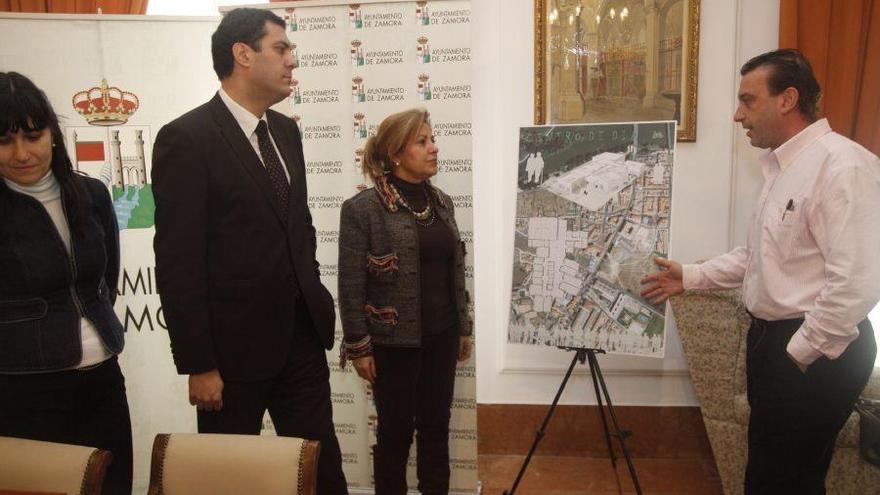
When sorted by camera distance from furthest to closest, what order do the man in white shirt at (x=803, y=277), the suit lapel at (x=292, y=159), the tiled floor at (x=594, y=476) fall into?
the tiled floor at (x=594, y=476) < the suit lapel at (x=292, y=159) < the man in white shirt at (x=803, y=277)

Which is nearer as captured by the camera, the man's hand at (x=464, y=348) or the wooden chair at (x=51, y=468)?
the wooden chair at (x=51, y=468)

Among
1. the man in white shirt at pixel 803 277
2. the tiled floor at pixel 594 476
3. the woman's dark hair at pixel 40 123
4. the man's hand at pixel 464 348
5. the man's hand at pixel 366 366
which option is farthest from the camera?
the tiled floor at pixel 594 476

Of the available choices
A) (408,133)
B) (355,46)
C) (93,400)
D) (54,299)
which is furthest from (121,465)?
(355,46)

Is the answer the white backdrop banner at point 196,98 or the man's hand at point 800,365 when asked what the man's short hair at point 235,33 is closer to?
the white backdrop banner at point 196,98

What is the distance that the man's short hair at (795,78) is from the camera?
1.83 meters

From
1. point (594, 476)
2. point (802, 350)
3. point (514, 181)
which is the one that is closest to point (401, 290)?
point (514, 181)

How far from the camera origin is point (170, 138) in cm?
158

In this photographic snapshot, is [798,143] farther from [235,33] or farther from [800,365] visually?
[235,33]

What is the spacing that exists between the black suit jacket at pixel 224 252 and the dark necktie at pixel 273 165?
25 millimetres

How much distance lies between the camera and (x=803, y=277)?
1.78 metres

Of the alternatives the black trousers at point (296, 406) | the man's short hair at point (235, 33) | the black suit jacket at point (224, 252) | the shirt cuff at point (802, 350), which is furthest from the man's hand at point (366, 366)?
the shirt cuff at point (802, 350)

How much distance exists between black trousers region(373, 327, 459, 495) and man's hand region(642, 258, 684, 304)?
0.78m

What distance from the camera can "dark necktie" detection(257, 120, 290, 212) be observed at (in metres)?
1.73

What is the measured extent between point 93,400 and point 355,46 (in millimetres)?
1735
